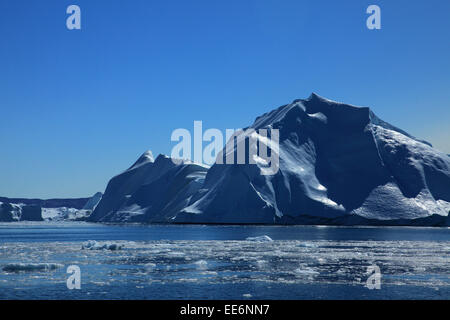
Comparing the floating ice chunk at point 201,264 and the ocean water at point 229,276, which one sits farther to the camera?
the floating ice chunk at point 201,264

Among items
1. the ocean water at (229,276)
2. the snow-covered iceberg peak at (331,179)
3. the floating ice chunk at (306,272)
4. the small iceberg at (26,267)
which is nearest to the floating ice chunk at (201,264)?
the ocean water at (229,276)

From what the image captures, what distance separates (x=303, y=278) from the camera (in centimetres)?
3216

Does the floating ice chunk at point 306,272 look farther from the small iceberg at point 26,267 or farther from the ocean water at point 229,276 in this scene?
the small iceberg at point 26,267

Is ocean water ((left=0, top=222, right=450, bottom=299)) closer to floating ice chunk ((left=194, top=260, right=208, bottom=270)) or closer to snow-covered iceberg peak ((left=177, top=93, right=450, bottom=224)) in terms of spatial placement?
floating ice chunk ((left=194, top=260, right=208, bottom=270))

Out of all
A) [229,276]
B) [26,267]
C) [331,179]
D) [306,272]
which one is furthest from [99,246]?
[331,179]

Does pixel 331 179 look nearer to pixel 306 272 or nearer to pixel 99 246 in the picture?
pixel 99 246

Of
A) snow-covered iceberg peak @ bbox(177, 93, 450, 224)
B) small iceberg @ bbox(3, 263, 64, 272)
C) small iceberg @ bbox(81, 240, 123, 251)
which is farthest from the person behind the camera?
snow-covered iceberg peak @ bbox(177, 93, 450, 224)

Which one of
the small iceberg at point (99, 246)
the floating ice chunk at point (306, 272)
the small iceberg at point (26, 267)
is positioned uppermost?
the small iceberg at point (26, 267)

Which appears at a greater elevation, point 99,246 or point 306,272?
point 306,272

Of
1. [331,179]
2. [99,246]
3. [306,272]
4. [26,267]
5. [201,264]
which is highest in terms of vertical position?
[331,179]

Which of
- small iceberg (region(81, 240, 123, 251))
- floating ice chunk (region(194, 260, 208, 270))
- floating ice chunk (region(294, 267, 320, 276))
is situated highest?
floating ice chunk (region(294, 267, 320, 276))

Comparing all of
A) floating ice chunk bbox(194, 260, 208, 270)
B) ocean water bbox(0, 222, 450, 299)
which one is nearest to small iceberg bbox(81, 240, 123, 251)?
ocean water bbox(0, 222, 450, 299)
